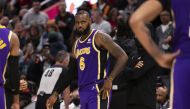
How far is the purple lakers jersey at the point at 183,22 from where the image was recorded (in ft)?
17.7

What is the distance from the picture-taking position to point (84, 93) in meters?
8.98

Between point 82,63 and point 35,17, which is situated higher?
point 82,63

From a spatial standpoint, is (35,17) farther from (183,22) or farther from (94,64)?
(183,22)

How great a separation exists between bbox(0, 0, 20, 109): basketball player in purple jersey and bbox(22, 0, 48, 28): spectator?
10.7 meters

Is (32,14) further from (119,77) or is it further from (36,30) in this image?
(119,77)

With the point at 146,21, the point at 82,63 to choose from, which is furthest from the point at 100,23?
the point at 146,21

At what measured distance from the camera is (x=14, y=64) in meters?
7.73

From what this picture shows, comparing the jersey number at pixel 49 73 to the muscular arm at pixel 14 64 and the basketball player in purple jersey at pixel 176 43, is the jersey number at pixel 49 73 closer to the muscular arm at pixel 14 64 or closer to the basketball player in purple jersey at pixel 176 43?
the muscular arm at pixel 14 64

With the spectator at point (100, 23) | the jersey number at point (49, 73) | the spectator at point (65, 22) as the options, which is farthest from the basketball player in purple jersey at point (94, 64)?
the spectator at point (65, 22)

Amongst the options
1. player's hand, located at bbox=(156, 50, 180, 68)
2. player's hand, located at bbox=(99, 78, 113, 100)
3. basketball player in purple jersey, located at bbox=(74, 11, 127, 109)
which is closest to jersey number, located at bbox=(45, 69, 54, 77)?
basketball player in purple jersey, located at bbox=(74, 11, 127, 109)

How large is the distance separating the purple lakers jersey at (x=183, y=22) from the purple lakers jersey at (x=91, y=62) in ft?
11.9

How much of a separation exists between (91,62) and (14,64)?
5.04 ft

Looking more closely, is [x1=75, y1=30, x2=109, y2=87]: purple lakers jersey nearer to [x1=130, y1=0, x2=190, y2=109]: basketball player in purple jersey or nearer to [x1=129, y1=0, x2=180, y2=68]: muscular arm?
[x1=130, y1=0, x2=190, y2=109]: basketball player in purple jersey

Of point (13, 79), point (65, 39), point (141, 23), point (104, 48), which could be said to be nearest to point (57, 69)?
point (104, 48)
